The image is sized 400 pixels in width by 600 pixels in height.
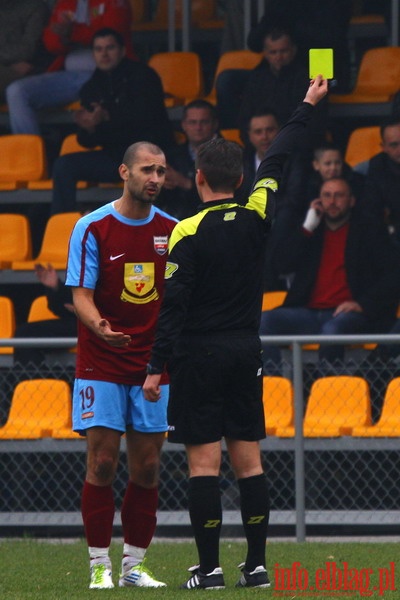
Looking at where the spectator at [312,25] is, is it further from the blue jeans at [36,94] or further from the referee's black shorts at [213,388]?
the referee's black shorts at [213,388]

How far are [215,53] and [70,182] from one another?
2899 mm

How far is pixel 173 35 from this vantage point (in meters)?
12.7

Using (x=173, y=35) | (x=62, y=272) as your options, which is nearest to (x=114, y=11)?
(x=173, y=35)

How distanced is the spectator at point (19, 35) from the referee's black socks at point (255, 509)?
24.9 feet

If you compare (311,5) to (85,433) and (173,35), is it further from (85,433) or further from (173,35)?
(85,433)

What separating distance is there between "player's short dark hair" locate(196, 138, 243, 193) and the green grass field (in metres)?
1.61

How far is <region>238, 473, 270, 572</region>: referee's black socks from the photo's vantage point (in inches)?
223

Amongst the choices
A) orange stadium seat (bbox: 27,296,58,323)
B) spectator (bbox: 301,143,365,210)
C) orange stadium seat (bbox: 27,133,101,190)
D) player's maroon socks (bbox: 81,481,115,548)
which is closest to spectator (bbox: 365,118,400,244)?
spectator (bbox: 301,143,365,210)

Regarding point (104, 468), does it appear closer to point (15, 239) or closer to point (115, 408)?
point (115, 408)

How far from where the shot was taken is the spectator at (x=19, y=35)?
495 inches

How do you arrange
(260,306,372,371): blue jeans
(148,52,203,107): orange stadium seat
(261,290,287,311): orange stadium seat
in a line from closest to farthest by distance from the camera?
(260,306,372,371): blue jeans < (261,290,287,311): orange stadium seat < (148,52,203,107): orange stadium seat

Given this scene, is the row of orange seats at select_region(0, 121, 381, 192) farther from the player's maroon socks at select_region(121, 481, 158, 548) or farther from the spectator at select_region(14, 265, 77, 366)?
the player's maroon socks at select_region(121, 481, 158, 548)

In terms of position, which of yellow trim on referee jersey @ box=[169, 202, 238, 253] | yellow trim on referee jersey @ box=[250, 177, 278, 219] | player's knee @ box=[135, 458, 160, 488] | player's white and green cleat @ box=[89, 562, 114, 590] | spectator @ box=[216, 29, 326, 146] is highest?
spectator @ box=[216, 29, 326, 146]

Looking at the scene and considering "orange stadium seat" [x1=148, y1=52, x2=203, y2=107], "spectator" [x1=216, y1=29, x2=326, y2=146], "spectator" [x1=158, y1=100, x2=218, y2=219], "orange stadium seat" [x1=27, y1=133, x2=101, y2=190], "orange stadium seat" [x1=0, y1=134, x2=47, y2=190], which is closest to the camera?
"spectator" [x1=158, y1=100, x2=218, y2=219]
